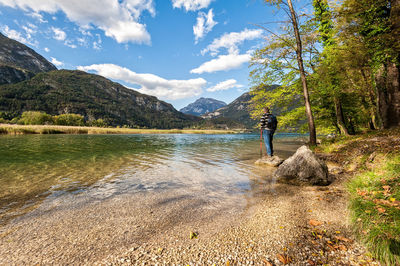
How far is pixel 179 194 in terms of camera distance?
21.2ft

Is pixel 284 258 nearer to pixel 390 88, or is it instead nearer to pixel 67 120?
pixel 390 88

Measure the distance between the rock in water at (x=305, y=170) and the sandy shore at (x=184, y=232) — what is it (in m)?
1.56

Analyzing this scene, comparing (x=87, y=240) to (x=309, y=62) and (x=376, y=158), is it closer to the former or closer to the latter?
(x=376, y=158)

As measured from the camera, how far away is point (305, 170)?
7.87m

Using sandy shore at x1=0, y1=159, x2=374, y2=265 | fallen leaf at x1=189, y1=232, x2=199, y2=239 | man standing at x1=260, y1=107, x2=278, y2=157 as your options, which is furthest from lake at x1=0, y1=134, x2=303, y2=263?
man standing at x1=260, y1=107, x2=278, y2=157

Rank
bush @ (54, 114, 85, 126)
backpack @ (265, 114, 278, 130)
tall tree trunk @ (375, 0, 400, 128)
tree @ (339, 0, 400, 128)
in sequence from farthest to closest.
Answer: bush @ (54, 114, 85, 126), backpack @ (265, 114, 278, 130), tall tree trunk @ (375, 0, 400, 128), tree @ (339, 0, 400, 128)

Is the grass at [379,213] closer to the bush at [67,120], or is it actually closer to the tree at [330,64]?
the tree at [330,64]

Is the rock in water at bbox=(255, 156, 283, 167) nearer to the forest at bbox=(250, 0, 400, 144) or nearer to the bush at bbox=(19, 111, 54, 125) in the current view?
the forest at bbox=(250, 0, 400, 144)

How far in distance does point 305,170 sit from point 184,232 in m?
6.68

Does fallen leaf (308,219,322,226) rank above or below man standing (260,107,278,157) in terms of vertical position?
below

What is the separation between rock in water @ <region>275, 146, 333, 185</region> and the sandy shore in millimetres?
1558

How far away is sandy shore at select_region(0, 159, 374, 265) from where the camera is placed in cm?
291

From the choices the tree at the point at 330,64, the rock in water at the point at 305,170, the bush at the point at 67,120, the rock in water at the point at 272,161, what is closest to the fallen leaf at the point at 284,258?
the rock in water at the point at 305,170

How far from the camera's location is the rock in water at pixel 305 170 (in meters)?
7.49
